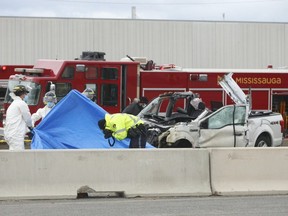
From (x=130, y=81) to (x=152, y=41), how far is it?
49.8 ft

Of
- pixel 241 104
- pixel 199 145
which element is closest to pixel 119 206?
pixel 199 145

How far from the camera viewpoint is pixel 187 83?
1889 centimetres

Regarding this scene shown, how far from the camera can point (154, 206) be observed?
29.3 ft

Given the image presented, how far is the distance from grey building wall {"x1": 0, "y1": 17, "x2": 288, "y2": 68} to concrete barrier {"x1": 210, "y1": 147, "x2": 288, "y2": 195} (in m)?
22.8

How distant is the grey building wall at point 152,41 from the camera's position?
31.7 metres

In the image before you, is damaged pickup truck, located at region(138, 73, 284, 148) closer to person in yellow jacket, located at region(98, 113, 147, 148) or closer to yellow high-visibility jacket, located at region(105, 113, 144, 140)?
person in yellow jacket, located at region(98, 113, 147, 148)

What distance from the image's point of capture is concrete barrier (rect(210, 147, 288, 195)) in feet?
33.1

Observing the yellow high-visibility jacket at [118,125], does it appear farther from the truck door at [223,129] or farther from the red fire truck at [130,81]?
the red fire truck at [130,81]

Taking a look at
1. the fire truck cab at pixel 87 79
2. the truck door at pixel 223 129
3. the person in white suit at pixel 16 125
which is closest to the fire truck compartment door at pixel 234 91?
the truck door at pixel 223 129

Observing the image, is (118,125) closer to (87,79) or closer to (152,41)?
(87,79)

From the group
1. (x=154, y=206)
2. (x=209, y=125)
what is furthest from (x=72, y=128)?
(x=154, y=206)

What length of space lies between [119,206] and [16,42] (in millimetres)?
24026

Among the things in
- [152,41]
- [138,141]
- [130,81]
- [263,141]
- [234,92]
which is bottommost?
[263,141]

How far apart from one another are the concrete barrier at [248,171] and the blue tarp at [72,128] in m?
2.71
